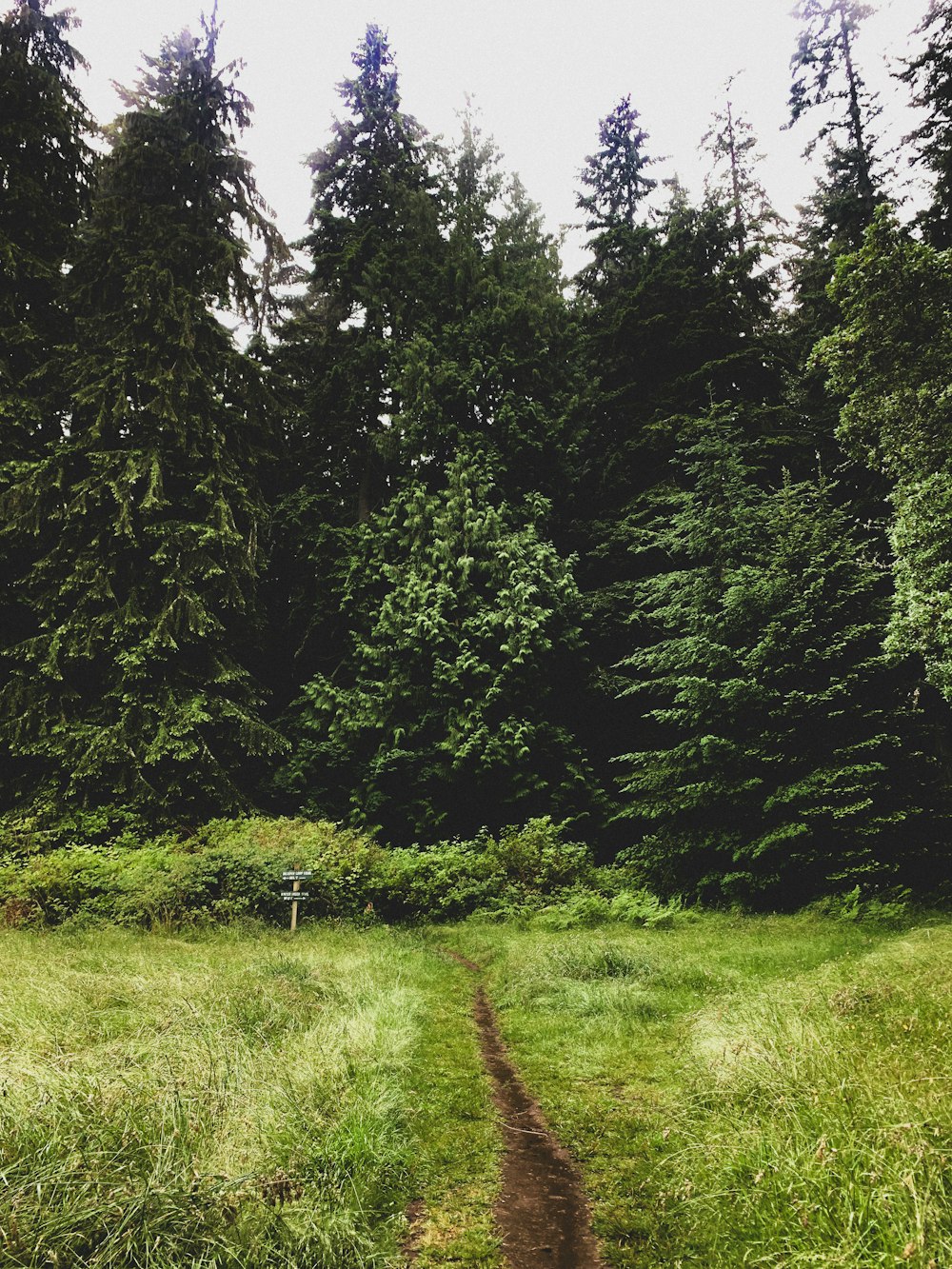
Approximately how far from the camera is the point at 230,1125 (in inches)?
141

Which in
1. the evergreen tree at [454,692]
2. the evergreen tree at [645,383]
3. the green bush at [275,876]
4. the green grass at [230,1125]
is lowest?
the green bush at [275,876]

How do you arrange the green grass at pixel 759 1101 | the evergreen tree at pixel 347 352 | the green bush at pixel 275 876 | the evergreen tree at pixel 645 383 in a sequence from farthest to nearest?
the evergreen tree at pixel 347 352 → the evergreen tree at pixel 645 383 → the green bush at pixel 275 876 → the green grass at pixel 759 1101

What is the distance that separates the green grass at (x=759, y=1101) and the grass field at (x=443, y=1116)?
0.02 metres

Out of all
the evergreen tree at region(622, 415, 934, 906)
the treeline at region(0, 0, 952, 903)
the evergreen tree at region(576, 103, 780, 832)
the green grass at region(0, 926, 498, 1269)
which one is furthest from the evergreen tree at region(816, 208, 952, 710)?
the green grass at region(0, 926, 498, 1269)

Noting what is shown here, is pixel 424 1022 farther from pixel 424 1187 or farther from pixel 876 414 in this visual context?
pixel 876 414

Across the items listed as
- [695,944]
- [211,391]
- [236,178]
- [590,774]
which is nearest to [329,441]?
[211,391]

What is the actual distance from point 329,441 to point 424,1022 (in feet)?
66.8

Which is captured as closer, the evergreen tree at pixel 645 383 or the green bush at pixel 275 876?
the green bush at pixel 275 876

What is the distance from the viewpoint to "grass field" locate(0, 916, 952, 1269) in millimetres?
2787

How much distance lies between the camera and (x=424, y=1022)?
6.95 meters

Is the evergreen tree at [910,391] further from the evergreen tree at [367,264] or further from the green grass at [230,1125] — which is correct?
the evergreen tree at [367,264]

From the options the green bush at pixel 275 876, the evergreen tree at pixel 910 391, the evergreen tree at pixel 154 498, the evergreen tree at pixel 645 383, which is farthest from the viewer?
the evergreen tree at pixel 645 383

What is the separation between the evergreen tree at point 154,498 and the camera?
16.3 meters

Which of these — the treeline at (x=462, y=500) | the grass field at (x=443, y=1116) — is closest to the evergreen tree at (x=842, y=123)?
the treeline at (x=462, y=500)
